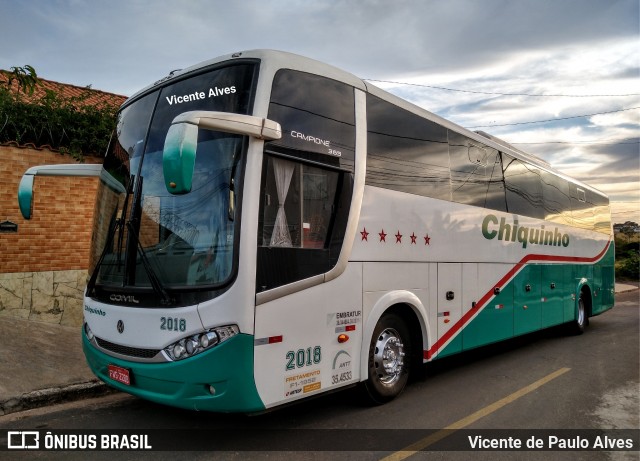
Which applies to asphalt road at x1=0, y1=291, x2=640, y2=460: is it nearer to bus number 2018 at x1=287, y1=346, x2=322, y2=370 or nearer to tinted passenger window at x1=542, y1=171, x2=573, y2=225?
bus number 2018 at x1=287, y1=346, x2=322, y2=370

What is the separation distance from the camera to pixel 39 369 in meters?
6.56

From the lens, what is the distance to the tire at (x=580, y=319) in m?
11.8

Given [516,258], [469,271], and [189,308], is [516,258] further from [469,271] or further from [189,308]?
[189,308]

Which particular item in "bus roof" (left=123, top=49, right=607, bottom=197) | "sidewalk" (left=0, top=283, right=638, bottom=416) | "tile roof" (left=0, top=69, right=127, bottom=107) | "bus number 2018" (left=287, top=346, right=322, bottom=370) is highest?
"tile roof" (left=0, top=69, right=127, bottom=107)

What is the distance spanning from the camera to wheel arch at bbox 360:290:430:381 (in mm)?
5477

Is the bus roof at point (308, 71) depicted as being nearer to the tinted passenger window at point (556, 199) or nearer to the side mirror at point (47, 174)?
the side mirror at point (47, 174)

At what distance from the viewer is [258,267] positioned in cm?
Result: 440

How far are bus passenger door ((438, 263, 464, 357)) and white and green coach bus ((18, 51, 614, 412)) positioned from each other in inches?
1.2

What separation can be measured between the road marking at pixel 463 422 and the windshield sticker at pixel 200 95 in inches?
137

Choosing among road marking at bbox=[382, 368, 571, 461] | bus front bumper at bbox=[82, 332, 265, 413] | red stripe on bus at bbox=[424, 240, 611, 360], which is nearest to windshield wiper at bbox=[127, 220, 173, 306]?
bus front bumper at bbox=[82, 332, 265, 413]

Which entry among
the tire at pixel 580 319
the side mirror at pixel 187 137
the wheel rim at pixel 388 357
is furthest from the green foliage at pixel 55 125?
the tire at pixel 580 319

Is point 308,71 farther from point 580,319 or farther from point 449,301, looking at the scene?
point 580,319

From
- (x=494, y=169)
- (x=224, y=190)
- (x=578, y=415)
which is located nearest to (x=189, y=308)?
(x=224, y=190)

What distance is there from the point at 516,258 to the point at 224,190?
6149 millimetres
